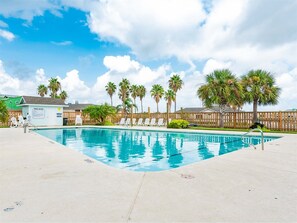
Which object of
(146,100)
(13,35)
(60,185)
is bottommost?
(60,185)

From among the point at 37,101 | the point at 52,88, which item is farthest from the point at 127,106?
the point at 52,88

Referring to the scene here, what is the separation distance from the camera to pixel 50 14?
15227 mm

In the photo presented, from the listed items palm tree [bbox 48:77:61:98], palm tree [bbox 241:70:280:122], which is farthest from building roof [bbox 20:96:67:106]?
palm tree [bbox 48:77:61:98]

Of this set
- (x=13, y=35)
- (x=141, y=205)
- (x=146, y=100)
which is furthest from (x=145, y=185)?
(x=146, y=100)

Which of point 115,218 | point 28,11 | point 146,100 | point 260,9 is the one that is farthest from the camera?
point 146,100

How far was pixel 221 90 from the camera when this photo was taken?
1738 cm

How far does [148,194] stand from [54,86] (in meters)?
46.0

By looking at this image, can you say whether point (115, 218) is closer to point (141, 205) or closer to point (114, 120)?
point (141, 205)

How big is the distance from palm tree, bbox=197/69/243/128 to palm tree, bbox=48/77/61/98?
35440 mm

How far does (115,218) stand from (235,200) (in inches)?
65.2

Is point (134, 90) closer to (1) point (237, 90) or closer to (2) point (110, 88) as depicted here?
(2) point (110, 88)

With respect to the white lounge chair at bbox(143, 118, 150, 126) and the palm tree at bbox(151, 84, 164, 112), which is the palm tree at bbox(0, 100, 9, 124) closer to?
the white lounge chair at bbox(143, 118, 150, 126)

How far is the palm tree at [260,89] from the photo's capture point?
16.6 m

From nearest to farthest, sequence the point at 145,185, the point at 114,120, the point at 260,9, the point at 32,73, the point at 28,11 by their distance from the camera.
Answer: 1. the point at 145,185
2. the point at 260,9
3. the point at 28,11
4. the point at 32,73
5. the point at 114,120
